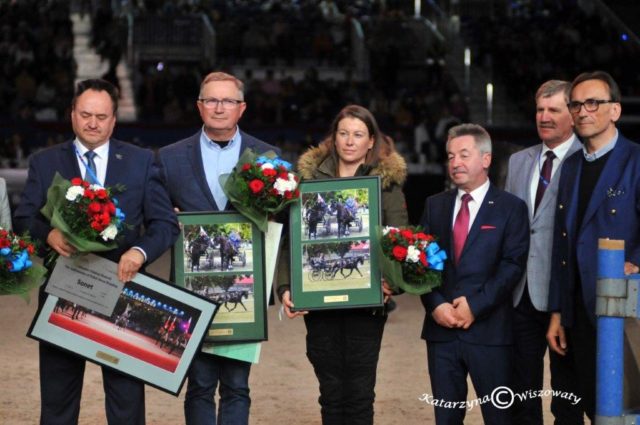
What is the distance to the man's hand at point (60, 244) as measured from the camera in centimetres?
517

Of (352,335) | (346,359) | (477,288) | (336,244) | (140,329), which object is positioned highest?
(336,244)

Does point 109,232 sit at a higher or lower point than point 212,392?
higher

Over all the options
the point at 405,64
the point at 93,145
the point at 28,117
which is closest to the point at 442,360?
the point at 93,145

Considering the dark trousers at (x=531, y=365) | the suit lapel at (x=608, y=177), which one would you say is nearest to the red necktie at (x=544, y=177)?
the dark trousers at (x=531, y=365)

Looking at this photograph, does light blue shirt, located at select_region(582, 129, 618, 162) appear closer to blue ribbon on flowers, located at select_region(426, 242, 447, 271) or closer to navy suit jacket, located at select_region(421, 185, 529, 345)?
navy suit jacket, located at select_region(421, 185, 529, 345)

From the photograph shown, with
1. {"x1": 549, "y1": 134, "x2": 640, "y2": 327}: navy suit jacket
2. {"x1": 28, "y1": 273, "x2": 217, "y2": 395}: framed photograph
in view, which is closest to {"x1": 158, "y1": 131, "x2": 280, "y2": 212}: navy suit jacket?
{"x1": 28, "y1": 273, "x2": 217, "y2": 395}: framed photograph

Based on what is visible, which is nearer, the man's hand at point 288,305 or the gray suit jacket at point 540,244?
the man's hand at point 288,305

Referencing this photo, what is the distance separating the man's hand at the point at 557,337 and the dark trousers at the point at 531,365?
154mm

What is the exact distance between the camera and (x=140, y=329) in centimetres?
536

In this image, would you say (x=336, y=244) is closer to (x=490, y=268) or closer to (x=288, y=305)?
(x=288, y=305)

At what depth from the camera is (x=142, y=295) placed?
5344 mm

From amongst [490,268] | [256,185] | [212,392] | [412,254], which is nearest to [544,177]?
[490,268]

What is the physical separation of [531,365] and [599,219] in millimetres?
894

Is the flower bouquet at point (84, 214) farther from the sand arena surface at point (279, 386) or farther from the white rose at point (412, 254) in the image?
the sand arena surface at point (279, 386)
